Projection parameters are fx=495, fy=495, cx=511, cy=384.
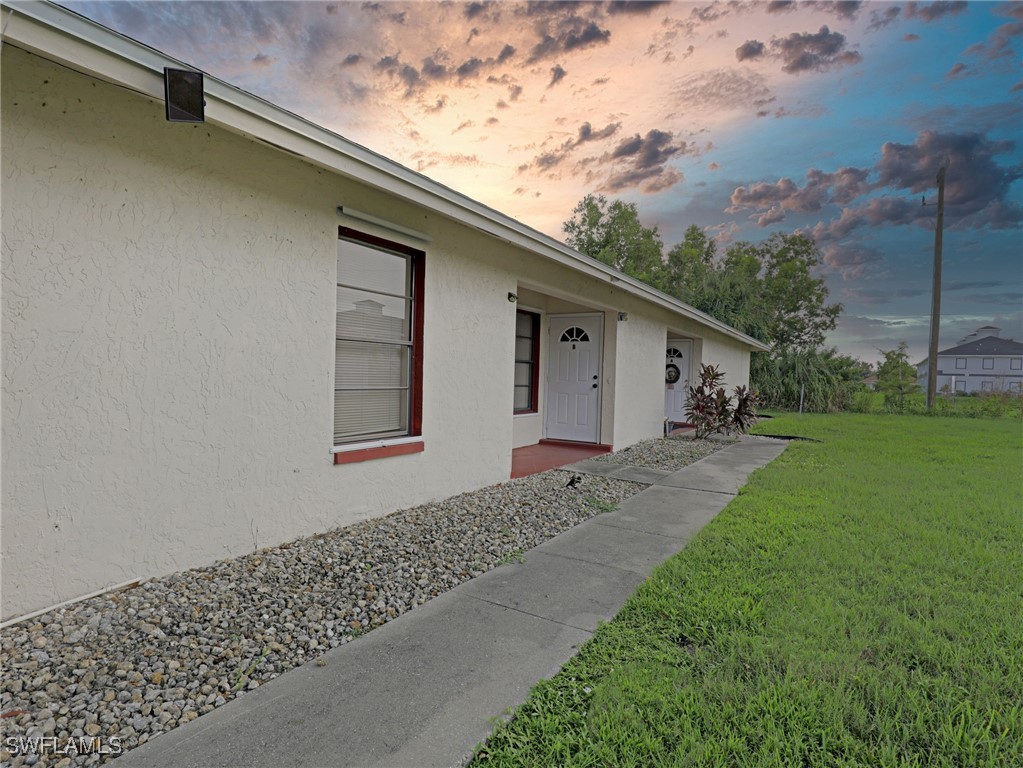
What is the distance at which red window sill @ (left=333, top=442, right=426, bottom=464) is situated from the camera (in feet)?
13.3

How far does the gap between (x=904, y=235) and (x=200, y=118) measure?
31583 mm

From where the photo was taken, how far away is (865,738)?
183cm

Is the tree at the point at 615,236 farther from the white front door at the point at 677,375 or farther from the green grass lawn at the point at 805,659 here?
the green grass lawn at the point at 805,659

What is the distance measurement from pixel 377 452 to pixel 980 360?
65.0m

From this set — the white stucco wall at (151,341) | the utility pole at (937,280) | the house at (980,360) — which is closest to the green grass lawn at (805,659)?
the white stucco wall at (151,341)

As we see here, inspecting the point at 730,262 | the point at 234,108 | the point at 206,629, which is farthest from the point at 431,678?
the point at 730,262

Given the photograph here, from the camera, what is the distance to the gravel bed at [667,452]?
7.94 m

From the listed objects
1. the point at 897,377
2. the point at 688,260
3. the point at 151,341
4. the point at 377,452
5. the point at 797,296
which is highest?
the point at 688,260

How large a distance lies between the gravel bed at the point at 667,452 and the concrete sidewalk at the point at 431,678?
408 centimetres

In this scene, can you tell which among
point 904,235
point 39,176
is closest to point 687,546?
point 39,176

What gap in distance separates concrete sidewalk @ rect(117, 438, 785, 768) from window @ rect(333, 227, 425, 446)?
1800 mm

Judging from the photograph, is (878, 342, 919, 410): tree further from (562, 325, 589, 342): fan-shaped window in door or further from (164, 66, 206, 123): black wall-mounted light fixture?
(164, 66, 206, 123): black wall-mounted light fixture

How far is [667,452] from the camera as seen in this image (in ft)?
29.6

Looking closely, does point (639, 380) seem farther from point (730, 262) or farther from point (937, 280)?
point (730, 262)
